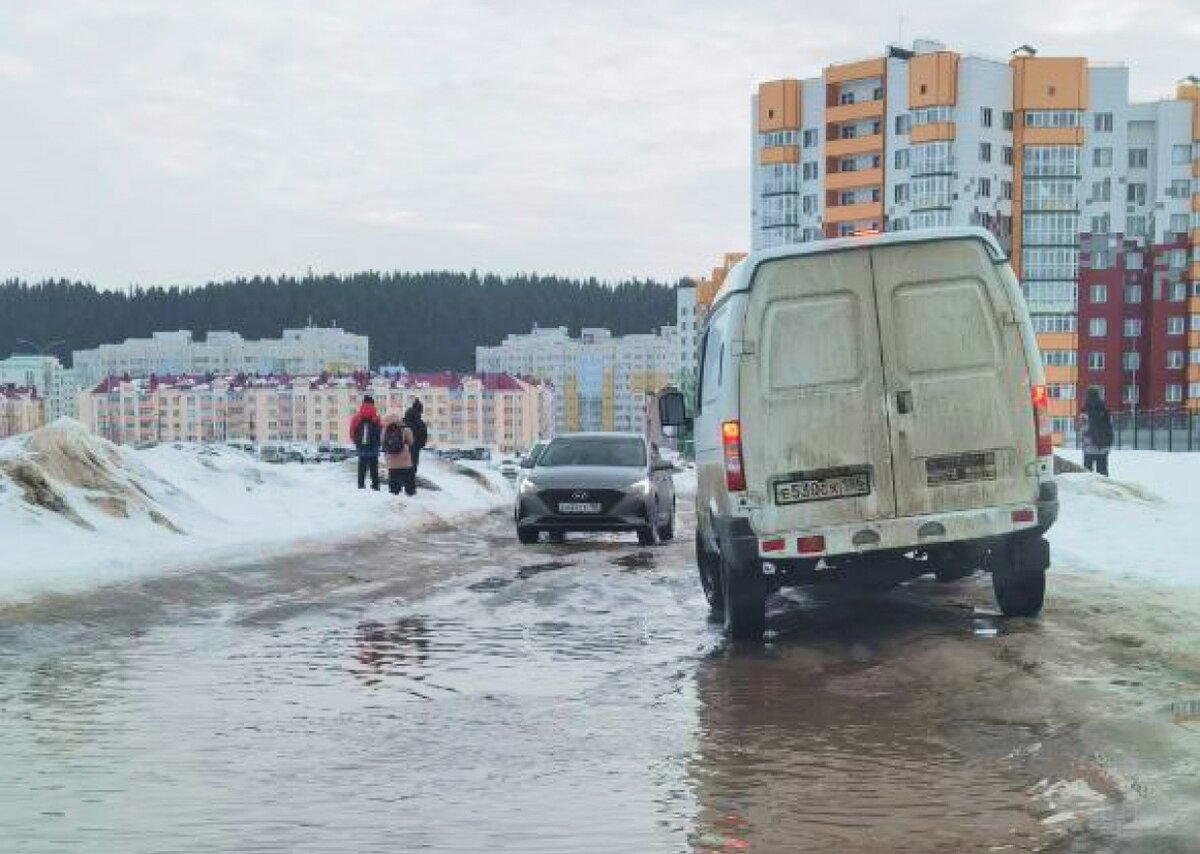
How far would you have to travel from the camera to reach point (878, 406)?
8.37 m

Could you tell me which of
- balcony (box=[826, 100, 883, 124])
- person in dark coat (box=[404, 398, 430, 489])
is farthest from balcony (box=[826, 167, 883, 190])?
person in dark coat (box=[404, 398, 430, 489])

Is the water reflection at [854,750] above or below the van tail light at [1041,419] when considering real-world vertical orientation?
below

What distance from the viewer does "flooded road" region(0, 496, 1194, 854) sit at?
4477 mm

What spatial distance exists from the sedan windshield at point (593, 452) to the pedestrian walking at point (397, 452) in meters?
4.52

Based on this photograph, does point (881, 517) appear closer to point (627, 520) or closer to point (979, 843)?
point (979, 843)

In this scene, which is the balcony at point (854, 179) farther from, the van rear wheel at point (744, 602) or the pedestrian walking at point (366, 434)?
the van rear wheel at point (744, 602)

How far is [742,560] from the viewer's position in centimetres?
842

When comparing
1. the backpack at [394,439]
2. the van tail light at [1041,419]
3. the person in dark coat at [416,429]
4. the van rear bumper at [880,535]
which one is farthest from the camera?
the person in dark coat at [416,429]

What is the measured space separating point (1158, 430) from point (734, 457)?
129ft

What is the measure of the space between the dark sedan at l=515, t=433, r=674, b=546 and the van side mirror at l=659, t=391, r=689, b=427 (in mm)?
6061

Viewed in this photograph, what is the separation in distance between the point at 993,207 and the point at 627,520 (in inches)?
3166

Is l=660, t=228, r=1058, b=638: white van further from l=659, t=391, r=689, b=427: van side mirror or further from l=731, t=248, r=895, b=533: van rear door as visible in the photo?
l=659, t=391, r=689, b=427: van side mirror

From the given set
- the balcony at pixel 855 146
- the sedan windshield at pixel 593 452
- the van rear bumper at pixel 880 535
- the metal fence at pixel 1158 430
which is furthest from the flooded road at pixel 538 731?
the balcony at pixel 855 146

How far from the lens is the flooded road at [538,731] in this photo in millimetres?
4477
